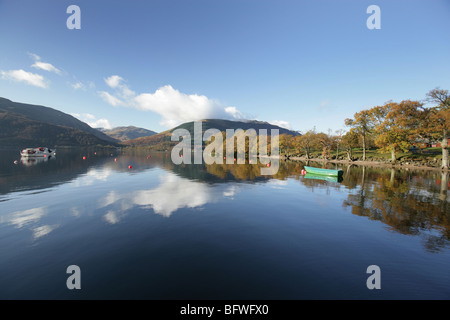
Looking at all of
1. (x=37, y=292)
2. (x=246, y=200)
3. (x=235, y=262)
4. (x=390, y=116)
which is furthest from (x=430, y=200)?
(x=390, y=116)

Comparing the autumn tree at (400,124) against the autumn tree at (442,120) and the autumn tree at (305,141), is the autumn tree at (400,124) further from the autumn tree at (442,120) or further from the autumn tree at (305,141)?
the autumn tree at (305,141)

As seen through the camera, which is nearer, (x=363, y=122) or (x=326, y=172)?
(x=326, y=172)

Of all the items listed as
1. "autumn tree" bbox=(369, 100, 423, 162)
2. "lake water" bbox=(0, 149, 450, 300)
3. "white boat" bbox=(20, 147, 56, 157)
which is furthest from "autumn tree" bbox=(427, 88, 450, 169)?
"white boat" bbox=(20, 147, 56, 157)

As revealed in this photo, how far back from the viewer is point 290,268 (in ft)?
31.6

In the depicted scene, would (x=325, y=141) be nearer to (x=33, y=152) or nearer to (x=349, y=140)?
(x=349, y=140)

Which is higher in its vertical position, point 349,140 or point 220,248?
point 349,140

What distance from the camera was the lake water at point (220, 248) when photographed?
Answer: 27.0 ft

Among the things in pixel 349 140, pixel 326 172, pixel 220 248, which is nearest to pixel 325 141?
pixel 349 140

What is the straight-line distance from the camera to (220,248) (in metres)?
11.6

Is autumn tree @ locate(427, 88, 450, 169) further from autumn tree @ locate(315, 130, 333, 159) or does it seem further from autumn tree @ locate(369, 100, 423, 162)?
autumn tree @ locate(315, 130, 333, 159)

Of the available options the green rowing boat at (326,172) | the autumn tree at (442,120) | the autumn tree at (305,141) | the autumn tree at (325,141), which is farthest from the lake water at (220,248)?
the autumn tree at (305,141)
